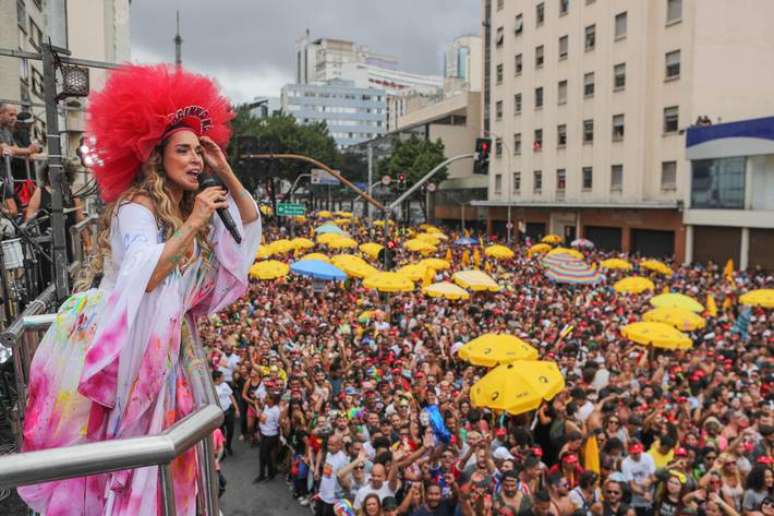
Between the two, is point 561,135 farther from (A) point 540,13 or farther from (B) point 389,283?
(B) point 389,283

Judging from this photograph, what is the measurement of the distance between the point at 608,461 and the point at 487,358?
306cm

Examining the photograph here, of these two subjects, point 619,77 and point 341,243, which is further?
point 619,77

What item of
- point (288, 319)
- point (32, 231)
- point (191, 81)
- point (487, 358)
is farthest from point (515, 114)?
point (191, 81)

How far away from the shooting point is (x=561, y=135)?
136 ft

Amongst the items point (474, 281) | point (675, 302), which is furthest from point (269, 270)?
point (675, 302)

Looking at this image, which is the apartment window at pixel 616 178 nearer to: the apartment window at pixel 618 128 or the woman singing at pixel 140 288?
the apartment window at pixel 618 128

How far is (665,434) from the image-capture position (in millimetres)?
8031

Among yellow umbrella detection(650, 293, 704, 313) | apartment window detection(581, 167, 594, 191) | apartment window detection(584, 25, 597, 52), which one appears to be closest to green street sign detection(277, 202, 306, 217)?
yellow umbrella detection(650, 293, 704, 313)

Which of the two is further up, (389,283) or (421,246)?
(421,246)

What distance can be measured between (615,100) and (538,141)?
753cm

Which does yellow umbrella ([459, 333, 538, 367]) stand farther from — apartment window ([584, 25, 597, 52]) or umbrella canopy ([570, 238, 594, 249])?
apartment window ([584, 25, 597, 52])

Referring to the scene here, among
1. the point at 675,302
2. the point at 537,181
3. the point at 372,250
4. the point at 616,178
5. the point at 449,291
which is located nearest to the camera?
the point at 675,302

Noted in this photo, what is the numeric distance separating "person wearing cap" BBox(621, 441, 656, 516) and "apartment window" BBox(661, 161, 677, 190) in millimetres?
28896

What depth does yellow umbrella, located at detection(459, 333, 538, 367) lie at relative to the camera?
1031cm
